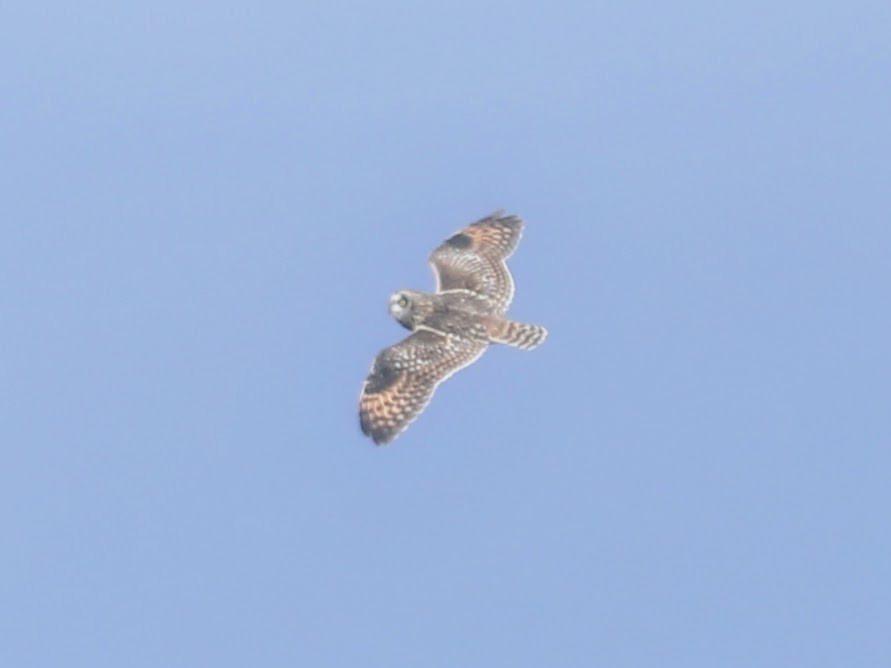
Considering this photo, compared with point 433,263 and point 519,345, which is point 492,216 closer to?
point 433,263

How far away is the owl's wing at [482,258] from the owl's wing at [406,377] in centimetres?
328

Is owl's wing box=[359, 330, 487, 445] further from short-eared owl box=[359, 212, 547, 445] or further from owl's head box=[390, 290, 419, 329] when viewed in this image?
owl's head box=[390, 290, 419, 329]

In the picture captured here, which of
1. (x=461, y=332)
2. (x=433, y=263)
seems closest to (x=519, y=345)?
(x=461, y=332)

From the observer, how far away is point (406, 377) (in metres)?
61.3

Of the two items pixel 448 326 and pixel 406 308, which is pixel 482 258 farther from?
pixel 448 326

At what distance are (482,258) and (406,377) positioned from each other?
7264mm

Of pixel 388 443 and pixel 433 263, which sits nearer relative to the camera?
pixel 388 443

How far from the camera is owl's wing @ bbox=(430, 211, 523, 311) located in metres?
66.3

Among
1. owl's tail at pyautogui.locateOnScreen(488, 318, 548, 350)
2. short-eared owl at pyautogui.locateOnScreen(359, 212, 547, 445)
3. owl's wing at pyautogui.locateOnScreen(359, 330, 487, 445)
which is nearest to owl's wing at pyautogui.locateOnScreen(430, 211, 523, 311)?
short-eared owl at pyautogui.locateOnScreen(359, 212, 547, 445)

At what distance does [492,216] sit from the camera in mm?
68938

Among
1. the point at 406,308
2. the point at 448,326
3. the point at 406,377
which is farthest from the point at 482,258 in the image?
the point at 406,377

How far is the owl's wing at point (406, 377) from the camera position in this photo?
60.4m

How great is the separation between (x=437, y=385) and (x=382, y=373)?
1.60 m

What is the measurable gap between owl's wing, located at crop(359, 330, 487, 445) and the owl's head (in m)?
0.83
